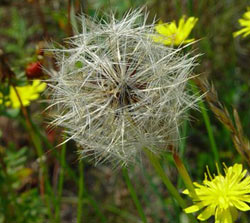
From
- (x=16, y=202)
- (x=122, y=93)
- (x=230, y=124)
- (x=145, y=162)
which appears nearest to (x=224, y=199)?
(x=230, y=124)

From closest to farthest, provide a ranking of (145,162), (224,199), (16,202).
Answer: (224,199) → (16,202) → (145,162)

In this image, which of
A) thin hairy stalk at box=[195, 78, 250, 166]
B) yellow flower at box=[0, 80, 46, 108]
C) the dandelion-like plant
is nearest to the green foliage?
yellow flower at box=[0, 80, 46, 108]

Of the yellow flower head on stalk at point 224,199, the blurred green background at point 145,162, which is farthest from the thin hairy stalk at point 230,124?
the blurred green background at point 145,162

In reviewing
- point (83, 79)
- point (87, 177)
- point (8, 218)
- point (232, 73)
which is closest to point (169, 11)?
point (232, 73)

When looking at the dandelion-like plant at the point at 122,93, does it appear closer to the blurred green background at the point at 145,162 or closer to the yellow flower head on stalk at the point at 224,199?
the yellow flower head on stalk at the point at 224,199

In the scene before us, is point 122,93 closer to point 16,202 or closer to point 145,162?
point 16,202

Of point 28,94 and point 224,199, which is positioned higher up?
point 224,199
